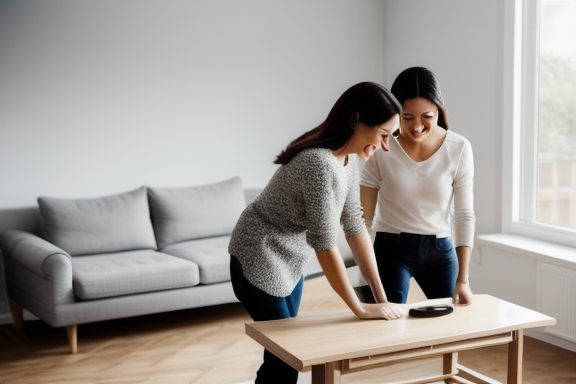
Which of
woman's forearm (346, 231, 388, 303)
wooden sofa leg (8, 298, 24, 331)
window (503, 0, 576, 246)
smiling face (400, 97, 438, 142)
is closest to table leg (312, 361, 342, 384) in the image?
woman's forearm (346, 231, 388, 303)

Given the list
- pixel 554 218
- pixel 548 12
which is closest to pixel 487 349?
pixel 554 218

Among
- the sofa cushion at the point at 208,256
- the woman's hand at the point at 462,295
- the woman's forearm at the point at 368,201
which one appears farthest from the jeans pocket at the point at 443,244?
the sofa cushion at the point at 208,256

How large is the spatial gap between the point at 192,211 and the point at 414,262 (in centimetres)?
238

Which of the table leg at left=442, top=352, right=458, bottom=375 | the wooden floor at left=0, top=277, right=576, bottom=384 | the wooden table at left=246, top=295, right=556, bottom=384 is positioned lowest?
the wooden floor at left=0, top=277, right=576, bottom=384

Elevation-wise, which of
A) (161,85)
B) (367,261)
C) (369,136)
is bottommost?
(367,261)

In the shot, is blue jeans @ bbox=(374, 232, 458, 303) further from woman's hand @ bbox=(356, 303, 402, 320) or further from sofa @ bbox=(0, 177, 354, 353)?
sofa @ bbox=(0, 177, 354, 353)

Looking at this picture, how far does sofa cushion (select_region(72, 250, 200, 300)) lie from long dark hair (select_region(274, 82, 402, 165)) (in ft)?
6.48

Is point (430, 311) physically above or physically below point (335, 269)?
below

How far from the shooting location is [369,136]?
2004mm

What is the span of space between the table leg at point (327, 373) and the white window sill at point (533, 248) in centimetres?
189

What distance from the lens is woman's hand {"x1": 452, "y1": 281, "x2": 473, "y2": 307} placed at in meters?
2.34

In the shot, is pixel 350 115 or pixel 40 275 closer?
pixel 350 115

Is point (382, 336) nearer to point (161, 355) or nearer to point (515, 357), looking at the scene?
point (515, 357)

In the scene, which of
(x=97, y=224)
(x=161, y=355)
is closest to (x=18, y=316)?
(x=97, y=224)
